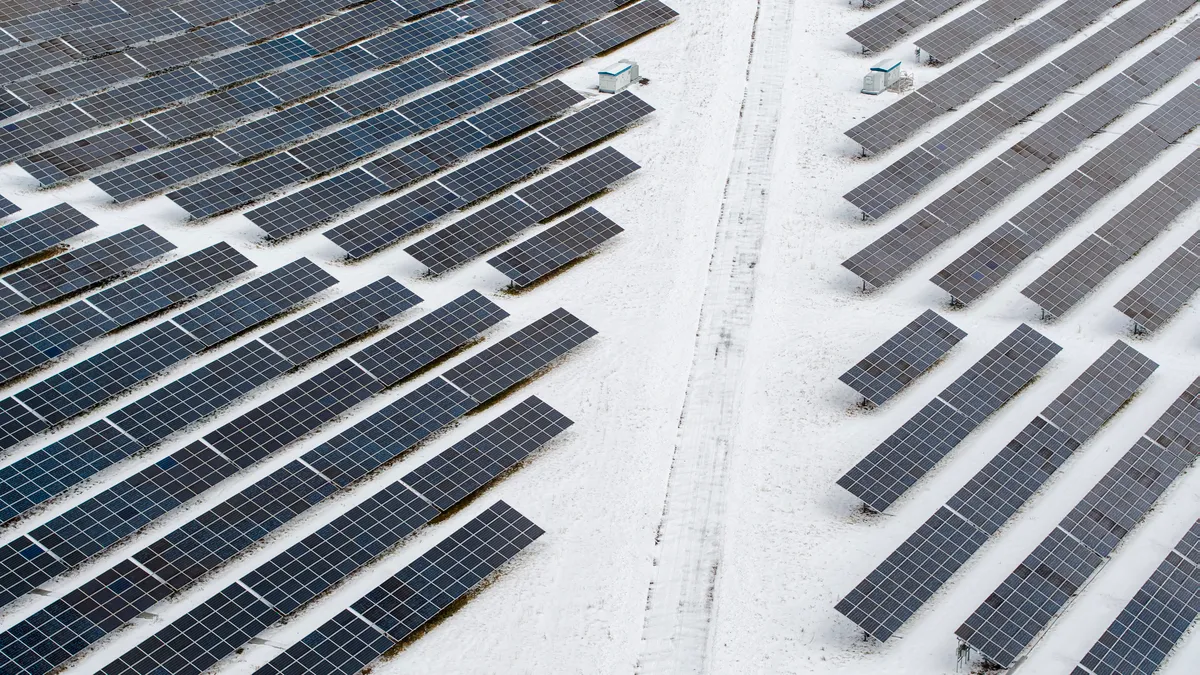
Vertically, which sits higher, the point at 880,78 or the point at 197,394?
the point at 197,394

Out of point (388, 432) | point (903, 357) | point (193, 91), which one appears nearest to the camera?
point (388, 432)

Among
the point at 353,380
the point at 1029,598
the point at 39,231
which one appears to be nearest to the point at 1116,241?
the point at 1029,598

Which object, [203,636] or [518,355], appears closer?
[203,636]

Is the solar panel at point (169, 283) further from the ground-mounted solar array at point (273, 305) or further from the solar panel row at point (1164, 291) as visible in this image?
the solar panel row at point (1164, 291)

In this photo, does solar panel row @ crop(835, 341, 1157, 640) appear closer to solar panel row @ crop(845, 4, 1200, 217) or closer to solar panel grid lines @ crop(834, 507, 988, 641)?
solar panel grid lines @ crop(834, 507, 988, 641)

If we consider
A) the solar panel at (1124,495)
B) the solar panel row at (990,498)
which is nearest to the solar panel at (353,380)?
the solar panel row at (990,498)

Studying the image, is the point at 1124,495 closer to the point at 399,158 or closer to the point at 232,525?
the point at 232,525

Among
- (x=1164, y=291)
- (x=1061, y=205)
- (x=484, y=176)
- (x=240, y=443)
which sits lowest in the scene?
(x=1164, y=291)
